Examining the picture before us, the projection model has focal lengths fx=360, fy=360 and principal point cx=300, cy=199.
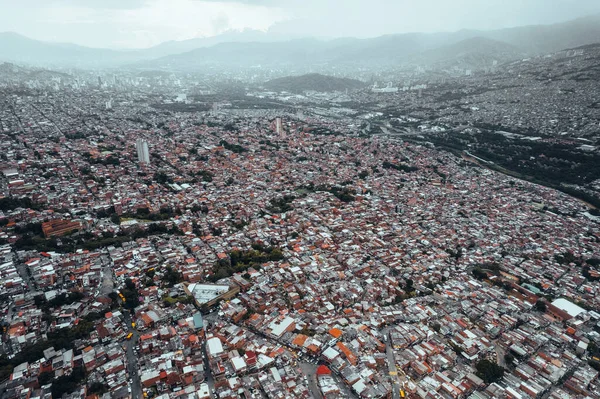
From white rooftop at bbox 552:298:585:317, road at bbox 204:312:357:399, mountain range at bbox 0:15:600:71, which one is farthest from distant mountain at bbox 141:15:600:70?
road at bbox 204:312:357:399

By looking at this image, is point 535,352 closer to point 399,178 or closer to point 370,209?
point 370,209

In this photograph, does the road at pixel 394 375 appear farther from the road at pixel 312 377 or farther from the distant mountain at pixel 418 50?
the distant mountain at pixel 418 50

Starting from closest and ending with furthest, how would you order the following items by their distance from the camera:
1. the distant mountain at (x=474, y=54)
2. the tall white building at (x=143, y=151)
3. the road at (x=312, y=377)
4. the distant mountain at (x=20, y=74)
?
the road at (x=312, y=377) → the tall white building at (x=143, y=151) → the distant mountain at (x=20, y=74) → the distant mountain at (x=474, y=54)

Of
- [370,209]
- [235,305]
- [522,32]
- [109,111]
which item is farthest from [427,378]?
[522,32]

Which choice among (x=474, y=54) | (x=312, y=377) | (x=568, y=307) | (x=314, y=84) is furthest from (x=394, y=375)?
(x=474, y=54)

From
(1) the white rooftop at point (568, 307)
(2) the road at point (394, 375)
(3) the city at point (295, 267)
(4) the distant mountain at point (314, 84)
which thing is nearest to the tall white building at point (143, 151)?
(3) the city at point (295, 267)

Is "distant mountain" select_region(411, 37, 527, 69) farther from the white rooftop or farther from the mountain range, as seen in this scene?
the white rooftop
